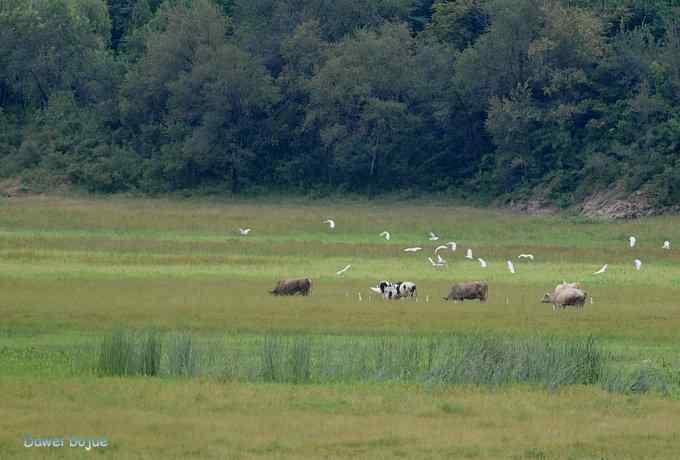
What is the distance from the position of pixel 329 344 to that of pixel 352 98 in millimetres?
50063

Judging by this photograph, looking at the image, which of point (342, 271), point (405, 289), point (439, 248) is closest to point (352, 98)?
point (439, 248)

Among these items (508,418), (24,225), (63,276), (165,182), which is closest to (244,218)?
(24,225)

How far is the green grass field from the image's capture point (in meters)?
18.7

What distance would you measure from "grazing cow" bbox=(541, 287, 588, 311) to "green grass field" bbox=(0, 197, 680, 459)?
1.58 ft

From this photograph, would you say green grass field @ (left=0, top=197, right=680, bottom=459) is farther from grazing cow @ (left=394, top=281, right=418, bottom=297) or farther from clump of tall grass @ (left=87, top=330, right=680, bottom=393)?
grazing cow @ (left=394, top=281, right=418, bottom=297)

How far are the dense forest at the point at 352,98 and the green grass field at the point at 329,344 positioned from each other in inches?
687

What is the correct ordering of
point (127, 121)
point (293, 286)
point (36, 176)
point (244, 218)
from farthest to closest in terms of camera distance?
point (127, 121) → point (36, 176) → point (244, 218) → point (293, 286)

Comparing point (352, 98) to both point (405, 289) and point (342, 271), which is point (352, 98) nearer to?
point (342, 271)

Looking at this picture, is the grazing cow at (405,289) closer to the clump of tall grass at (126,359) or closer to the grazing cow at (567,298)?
the grazing cow at (567,298)

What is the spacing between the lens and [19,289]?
1420 inches

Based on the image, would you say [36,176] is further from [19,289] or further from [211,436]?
[211,436]

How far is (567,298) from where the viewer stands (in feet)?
109

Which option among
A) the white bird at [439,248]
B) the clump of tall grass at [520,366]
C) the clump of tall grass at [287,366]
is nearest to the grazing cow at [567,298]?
the clump of tall grass at [520,366]

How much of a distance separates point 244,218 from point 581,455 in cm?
4600
